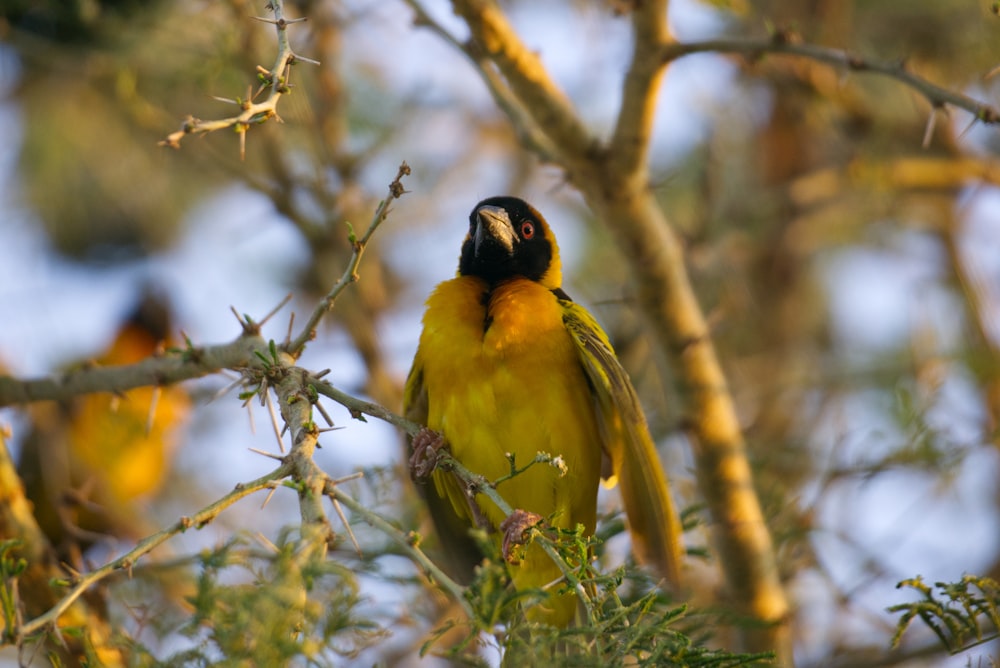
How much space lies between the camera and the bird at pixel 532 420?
3463 mm

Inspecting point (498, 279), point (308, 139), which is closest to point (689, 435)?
point (498, 279)

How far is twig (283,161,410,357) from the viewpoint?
221cm

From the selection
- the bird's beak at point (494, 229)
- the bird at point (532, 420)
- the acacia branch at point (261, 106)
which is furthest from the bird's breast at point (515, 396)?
the acacia branch at point (261, 106)

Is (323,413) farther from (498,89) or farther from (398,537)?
(498,89)

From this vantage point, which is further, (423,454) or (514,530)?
(423,454)

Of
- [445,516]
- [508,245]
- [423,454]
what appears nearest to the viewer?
[423,454]

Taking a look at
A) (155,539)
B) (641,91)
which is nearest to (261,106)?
(155,539)

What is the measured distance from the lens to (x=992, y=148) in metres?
6.78

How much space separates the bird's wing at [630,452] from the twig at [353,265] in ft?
4.31

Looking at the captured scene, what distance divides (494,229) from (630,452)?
1072 mm

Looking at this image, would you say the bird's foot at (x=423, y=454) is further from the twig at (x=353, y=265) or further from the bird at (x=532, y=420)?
the twig at (x=353, y=265)

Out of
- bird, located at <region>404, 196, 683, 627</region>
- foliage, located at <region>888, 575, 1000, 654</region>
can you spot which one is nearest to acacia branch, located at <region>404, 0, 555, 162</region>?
bird, located at <region>404, 196, 683, 627</region>

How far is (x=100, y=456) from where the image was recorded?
4.92m

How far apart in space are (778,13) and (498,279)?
4.08 metres
